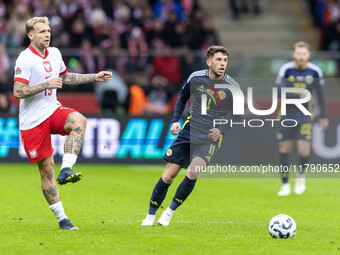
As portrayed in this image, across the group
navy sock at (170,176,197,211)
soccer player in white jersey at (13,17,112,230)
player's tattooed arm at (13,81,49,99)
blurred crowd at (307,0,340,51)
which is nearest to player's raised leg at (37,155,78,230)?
soccer player in white jersey at (13,17,112,230)

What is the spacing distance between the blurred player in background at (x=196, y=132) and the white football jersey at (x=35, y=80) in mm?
1544

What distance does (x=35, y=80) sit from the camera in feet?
29.3

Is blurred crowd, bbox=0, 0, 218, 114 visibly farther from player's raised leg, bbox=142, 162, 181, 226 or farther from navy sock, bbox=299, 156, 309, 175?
player's raised leg, bbox=142, 162, 181, 226

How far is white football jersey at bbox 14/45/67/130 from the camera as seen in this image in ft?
29.0

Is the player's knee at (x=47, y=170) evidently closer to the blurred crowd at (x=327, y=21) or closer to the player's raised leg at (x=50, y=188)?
the player's raised leg at (x=50, y=188)

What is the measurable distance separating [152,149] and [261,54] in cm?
405

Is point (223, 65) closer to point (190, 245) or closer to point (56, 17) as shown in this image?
point (190, 245)

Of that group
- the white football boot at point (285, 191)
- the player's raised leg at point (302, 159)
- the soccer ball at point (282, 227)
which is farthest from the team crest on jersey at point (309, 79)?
the soccer ball at point (282, 227)

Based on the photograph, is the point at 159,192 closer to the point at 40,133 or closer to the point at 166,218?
the point at 166,218

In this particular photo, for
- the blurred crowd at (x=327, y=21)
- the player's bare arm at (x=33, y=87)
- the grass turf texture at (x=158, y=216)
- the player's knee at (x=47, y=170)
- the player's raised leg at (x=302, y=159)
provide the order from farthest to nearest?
1. the blurred crowd at (x=327, y=21)
2. the player's raised leg at (x=302, y=159)
3. the player's knee at (x=47, y=170)
4. the player's bare arm at (x=33, y=87)
5. the grass turf texture at (x=158, y=216)

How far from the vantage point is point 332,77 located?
795 inches

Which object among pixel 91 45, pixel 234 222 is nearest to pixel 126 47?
pixel 91 45

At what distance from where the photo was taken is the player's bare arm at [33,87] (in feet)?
28.2

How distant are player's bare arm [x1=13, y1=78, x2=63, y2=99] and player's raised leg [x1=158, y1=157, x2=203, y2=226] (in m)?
1.92
